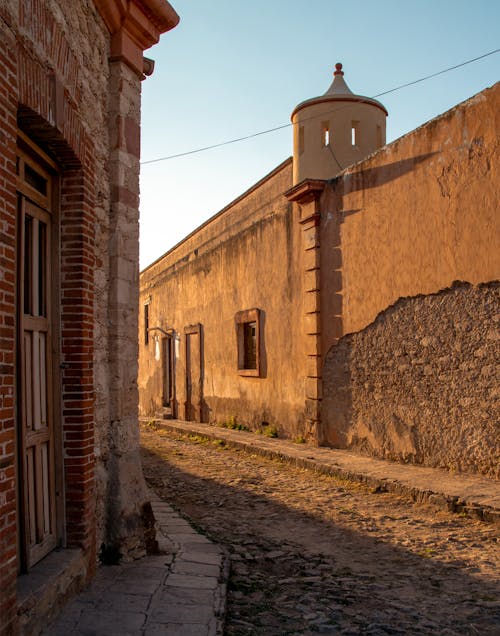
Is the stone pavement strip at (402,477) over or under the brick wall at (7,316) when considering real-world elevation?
under

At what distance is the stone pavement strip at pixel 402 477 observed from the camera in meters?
6.13

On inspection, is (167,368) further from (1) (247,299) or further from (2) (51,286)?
(2) (51,286)

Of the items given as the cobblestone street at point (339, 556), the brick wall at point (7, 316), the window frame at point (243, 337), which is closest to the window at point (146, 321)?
the window frame at point (243, 337)

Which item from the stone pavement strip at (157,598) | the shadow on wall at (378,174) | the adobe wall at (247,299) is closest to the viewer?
the stone pavement strip at (157,598)

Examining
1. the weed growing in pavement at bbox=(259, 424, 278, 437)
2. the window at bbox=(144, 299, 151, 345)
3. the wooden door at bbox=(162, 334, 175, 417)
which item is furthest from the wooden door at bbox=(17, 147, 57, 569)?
the window at bbox=(144, 299, 151, 345)

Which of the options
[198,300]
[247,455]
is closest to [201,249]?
[198,300]

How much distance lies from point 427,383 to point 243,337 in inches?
252

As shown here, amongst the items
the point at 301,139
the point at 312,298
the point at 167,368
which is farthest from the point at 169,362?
the point at 312,298

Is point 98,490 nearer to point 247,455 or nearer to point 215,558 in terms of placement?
point 215,558

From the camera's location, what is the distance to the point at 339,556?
5020 mm

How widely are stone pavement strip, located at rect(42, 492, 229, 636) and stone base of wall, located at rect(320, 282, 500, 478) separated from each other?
3.71 meters

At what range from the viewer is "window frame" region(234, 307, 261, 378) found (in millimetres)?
12750

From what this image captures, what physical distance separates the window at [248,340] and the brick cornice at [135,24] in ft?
26.9

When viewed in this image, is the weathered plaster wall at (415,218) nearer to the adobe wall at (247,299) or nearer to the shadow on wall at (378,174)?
the shadow on wall at (378,174)
